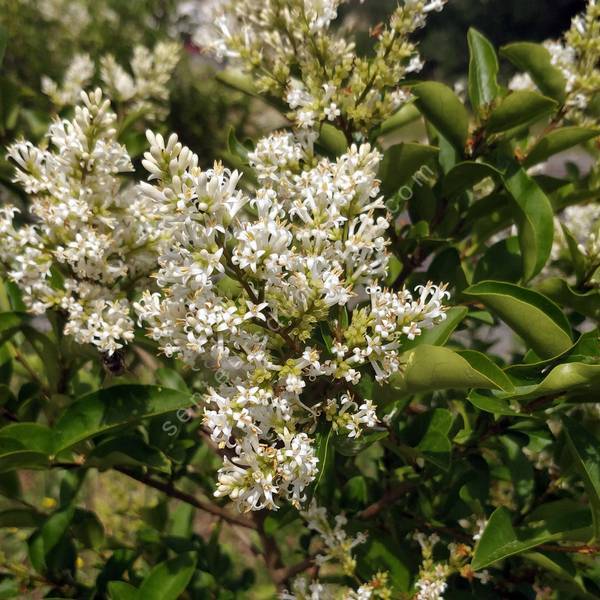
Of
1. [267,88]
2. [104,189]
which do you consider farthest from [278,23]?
[104,189]

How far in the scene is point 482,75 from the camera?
1.49 metres

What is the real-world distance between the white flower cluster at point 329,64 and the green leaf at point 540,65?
215 millimetres

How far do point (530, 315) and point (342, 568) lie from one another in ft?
2.37

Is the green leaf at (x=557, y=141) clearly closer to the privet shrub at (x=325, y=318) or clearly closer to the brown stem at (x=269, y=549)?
the privet shrub at (x=325, y=318)

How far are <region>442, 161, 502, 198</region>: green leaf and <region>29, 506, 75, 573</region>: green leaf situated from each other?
1214 millimetres

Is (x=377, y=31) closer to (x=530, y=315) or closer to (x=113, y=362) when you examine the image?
(x=530, y=315)

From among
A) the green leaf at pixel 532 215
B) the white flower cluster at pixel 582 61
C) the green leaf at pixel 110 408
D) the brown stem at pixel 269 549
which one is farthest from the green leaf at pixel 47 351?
the white flower cluster at pixel 582 61

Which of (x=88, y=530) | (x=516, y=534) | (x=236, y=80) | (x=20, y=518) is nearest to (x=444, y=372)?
(x=516, y=534)

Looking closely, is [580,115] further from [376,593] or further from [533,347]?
[376,593]

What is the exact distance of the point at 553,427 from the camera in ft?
7.14

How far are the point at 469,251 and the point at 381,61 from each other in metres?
0.75

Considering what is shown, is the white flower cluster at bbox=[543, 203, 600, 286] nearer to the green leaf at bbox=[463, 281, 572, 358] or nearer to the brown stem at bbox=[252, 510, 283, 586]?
the green leaf at bbox=[463, 281, 572, 358]

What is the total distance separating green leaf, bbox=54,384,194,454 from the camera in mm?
Result: 1263

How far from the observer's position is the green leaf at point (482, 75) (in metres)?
1.46
